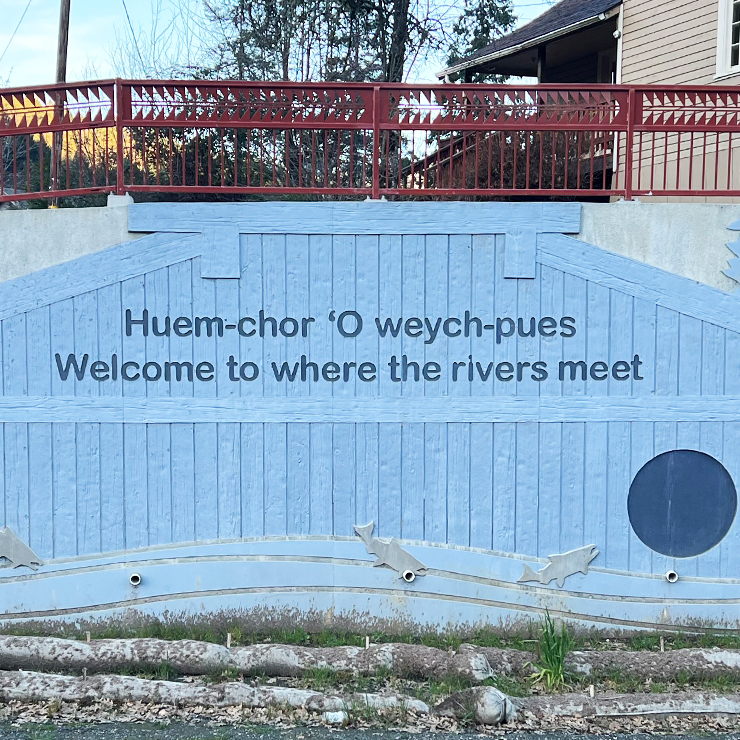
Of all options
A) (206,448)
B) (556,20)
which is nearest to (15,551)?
(206,448)

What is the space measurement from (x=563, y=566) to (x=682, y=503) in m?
0.92

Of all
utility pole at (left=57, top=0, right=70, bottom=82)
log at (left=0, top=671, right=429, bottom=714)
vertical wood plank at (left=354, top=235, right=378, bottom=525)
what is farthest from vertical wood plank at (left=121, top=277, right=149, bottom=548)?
utility pole at (left=57, top=0, right=70, bottom=82)

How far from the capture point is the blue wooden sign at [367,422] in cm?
537

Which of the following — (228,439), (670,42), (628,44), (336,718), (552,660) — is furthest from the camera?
(628,44)

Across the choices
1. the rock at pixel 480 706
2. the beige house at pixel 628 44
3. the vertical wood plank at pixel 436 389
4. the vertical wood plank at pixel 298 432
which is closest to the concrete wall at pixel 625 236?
the vertical wood plank at pixel 436 389

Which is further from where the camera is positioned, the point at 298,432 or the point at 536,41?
the point at 536,41

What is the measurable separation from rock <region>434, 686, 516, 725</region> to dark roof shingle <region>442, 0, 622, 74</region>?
9.42m

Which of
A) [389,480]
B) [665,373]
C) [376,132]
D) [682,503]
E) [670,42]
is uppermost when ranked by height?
[670,42]

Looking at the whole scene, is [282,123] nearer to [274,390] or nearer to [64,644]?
[274,390]

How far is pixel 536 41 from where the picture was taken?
12.2 m

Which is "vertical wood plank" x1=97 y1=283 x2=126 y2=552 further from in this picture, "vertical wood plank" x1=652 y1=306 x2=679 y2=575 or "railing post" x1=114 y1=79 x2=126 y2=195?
"vertical wood plank" x1=652 y1=306 x2=679 y2=575

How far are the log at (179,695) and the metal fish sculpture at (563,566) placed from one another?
1.31 m

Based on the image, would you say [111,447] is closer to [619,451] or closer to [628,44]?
[619,451]

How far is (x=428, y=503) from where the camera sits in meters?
5.44
